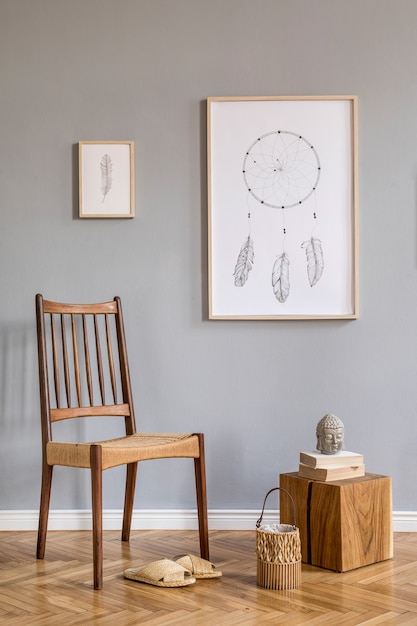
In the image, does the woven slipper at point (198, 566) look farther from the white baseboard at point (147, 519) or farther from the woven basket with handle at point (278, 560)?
the white baseboard at point (147, 519)

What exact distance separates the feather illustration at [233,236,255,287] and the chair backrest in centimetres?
47

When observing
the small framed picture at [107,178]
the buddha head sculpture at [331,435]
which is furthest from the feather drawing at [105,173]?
the buddha head sculpture at [331,435]

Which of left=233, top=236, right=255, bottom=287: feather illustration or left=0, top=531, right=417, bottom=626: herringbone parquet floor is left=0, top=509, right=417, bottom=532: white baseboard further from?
left=233, top=236, right=255, bottom=287: feather illustration

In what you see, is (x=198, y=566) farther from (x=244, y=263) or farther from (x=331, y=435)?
(x=244, y=263)

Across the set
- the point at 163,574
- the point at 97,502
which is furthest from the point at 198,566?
the point at 97,502

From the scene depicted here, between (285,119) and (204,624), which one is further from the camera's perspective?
(285,119)

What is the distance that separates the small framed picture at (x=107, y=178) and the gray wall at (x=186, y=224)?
0.15 ft

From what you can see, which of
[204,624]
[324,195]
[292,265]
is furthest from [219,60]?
[204,624]

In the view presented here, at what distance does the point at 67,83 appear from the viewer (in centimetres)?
288

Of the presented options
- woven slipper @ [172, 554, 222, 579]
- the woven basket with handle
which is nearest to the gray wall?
woven slipper @ [172, 554, 222, 579]

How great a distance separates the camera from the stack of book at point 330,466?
241cm

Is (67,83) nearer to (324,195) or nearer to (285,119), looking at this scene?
(285,119)

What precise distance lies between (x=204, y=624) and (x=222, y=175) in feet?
5.43

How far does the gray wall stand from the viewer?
2854 millimetres
